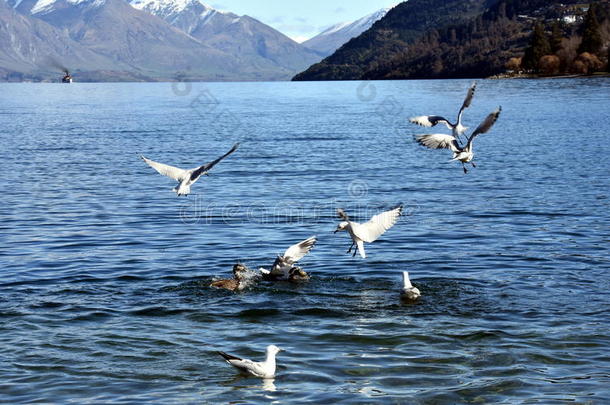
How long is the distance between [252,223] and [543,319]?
1431 centimetres

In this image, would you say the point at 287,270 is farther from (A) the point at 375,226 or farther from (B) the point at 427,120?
(B) the point at 427,120

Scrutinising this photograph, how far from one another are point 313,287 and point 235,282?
1993mm

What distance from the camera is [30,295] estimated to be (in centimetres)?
2023

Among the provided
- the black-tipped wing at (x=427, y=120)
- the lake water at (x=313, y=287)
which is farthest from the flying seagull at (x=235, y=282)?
the black-tipped wing at (x=427, y=120)

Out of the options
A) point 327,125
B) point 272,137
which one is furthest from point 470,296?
point 327,125

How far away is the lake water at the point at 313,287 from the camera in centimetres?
1463

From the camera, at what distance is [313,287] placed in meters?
20.9

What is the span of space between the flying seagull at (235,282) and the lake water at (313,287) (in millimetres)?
263

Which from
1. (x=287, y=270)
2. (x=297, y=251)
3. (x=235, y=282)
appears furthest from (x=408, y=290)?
(x=235, y=282)

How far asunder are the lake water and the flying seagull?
26 cm

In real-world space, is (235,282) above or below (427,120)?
below

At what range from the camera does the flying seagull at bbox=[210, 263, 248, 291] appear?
2047cm

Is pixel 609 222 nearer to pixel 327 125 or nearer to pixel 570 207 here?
pixel 570 207

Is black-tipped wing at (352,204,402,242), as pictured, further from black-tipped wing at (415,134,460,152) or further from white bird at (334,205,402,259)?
black-tipped wing at (415,134,460,152)
